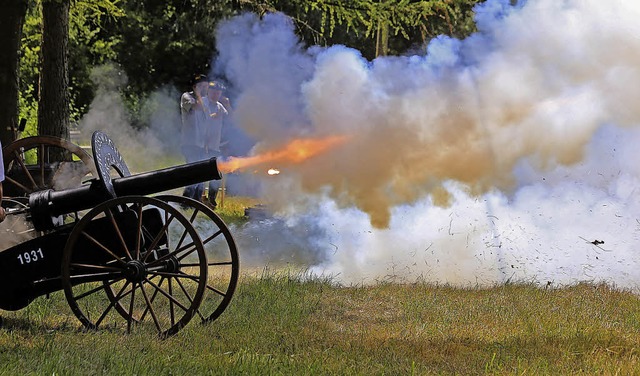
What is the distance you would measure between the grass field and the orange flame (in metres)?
1.85

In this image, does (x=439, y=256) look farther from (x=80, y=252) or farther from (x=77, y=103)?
(x=77, y=103)

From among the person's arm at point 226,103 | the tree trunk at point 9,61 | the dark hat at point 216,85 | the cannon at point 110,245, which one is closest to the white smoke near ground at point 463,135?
the dark hat at point 216,85

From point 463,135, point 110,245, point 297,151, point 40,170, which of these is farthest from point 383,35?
point 110,245

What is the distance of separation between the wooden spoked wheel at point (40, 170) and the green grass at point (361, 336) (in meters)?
0.97

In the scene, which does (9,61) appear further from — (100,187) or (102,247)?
(102,247)

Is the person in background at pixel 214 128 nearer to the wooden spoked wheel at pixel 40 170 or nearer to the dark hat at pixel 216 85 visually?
the dark hat at pixel 216 85

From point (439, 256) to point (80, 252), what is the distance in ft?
13.3

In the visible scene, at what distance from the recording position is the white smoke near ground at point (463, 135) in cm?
1016

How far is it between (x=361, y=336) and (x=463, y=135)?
390 centimetres

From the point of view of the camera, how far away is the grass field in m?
6.18

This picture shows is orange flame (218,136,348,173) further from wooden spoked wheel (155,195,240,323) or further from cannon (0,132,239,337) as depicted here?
cannon (0,132,239,337)

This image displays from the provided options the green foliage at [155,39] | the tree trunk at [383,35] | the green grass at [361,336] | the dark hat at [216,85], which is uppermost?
the green foliage at [155,39]

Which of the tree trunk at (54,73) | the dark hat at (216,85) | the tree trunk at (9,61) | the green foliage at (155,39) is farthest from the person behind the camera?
the green foliage at (155,39)

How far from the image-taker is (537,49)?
1091cm
